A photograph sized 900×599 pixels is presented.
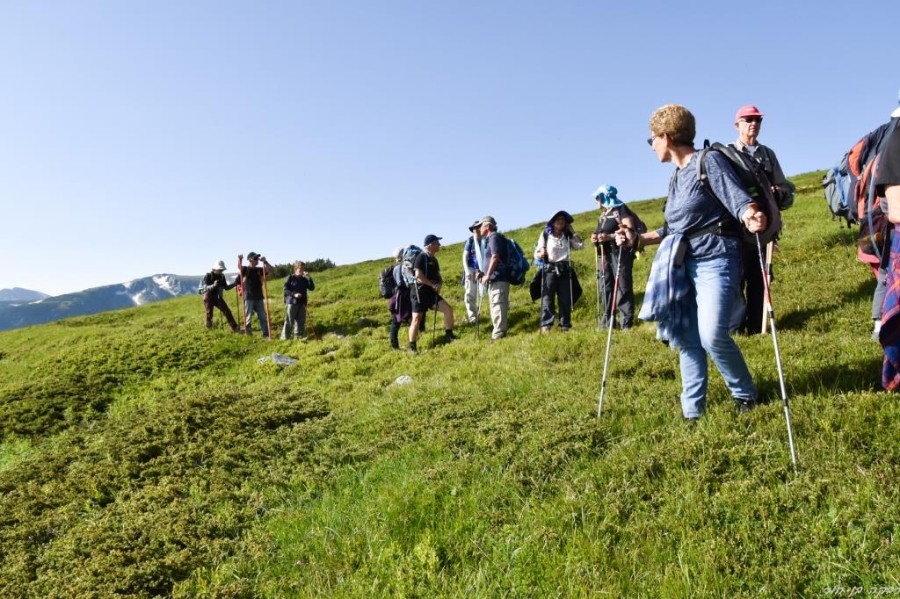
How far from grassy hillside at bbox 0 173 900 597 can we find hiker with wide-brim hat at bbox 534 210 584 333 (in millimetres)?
2307

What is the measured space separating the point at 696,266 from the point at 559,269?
23.9 feet

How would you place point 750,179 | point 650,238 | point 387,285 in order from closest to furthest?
point 750,179 → point 650,238 → point 387,285

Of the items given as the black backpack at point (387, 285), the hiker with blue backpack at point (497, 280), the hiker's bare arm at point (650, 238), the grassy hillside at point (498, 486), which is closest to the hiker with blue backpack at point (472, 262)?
the hiker with blue backpack at point (497, 280)

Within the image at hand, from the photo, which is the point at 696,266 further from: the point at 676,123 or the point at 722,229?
the point at 676,123

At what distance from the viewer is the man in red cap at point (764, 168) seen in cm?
852

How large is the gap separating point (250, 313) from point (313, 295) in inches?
365

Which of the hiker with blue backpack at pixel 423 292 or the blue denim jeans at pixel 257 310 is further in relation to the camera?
the blue denim jeans at pixel 257 310

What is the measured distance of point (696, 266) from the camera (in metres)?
5.41

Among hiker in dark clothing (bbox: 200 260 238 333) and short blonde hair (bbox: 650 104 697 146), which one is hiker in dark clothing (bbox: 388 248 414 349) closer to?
hiker in dark clothing (bbox: 200 260 238 333)

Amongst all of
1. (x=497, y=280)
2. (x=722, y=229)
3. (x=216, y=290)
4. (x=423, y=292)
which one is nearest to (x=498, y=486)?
(x=722, y=229)

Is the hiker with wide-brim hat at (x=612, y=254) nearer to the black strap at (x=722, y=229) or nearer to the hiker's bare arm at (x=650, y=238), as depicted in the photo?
the hiker's bare arm at (x=650, y=238)

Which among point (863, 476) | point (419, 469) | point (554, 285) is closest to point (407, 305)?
point (554, 285)

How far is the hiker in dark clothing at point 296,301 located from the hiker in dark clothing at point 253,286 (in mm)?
1017

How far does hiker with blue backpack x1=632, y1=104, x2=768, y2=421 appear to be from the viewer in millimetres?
5156
